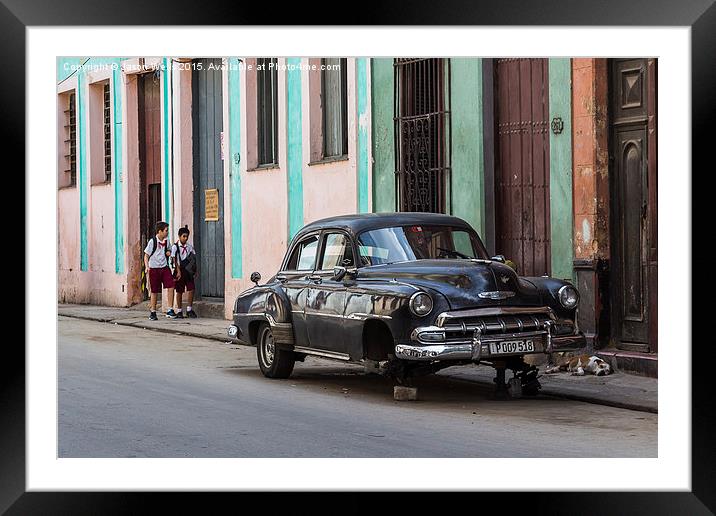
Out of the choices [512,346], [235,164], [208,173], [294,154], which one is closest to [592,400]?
[512,346]

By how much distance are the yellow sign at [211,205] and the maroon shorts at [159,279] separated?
1.31 meters

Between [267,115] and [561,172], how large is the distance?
22.4 ft

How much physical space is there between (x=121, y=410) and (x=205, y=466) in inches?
133

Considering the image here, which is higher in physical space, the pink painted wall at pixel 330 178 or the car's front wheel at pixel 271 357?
the pink painted wall at pixel 330 178

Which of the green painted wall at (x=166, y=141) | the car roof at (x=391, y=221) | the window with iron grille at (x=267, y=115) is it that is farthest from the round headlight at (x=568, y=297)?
the green painted wall at (x=166, y=141)

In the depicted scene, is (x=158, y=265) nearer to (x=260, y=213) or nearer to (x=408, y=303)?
(x=260, y=213)

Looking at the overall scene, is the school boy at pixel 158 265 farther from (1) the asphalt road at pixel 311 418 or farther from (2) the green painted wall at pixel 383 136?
(1) the asphalt road at pixel 311 418

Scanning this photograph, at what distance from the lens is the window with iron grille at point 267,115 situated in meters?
19.5

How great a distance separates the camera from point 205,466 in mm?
7609
